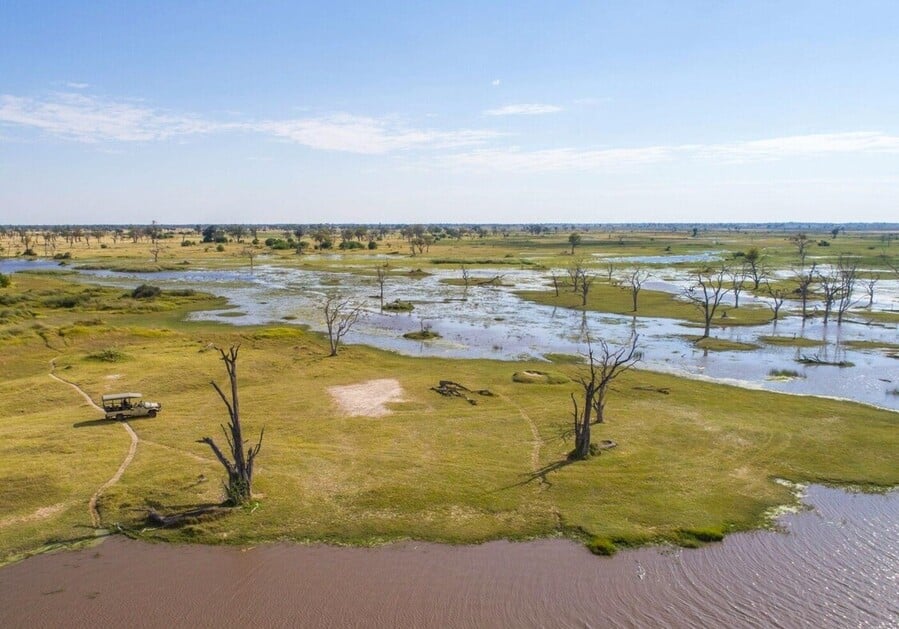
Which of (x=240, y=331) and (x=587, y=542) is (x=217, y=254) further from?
(x=587, y=542)

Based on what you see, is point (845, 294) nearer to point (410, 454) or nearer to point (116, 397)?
point (410, 454)

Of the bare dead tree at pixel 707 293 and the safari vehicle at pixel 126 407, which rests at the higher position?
the bare dead tree at pixel 707 293

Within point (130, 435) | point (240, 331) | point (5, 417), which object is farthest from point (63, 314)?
point (130, 435)

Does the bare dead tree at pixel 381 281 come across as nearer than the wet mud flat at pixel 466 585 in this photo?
No

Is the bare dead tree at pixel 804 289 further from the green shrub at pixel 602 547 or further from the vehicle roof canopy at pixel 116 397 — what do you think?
the vehicle roof canopy at pixel 116 397

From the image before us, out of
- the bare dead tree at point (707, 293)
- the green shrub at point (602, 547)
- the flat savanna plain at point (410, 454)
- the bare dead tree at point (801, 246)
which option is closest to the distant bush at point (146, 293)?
the flat savanna plain at point (410, 454)

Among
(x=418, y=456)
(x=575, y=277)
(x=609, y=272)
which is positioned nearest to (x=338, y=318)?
(x=575, y=277)
